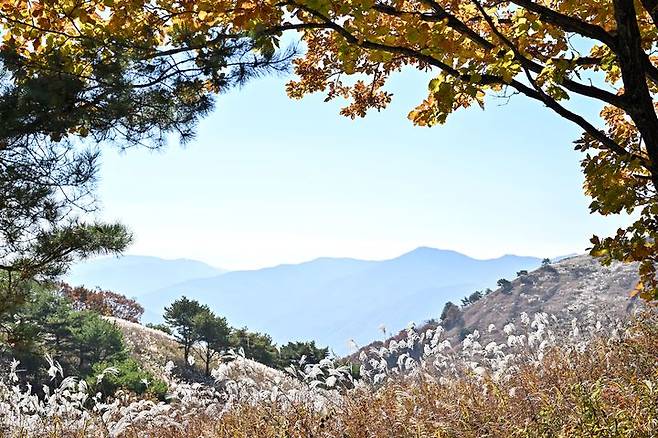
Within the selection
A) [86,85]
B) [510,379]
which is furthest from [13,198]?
[510,379]

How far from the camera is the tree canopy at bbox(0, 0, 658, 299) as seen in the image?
11.0 ft

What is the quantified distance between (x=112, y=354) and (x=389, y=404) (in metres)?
17.5

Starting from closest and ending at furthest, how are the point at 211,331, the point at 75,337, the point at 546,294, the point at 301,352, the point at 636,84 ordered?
the point at 636,84
the point at 75,337
the point at 301,352
the point at 211,331
the point at 546,294

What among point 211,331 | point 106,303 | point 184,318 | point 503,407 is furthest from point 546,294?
point 503,407

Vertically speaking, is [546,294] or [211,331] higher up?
[211,331]

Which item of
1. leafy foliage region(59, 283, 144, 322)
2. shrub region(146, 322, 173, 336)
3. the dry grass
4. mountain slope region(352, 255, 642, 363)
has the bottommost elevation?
mountain slope region(352, 255, 642, 363)

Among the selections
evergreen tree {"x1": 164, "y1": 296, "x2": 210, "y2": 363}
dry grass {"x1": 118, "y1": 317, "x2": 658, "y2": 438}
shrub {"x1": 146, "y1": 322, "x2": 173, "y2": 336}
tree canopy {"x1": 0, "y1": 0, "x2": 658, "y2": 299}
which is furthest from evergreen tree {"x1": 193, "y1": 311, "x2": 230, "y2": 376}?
tree canopy {"x1": 0, "y1": 0, "x2": 658, "y2": 299}

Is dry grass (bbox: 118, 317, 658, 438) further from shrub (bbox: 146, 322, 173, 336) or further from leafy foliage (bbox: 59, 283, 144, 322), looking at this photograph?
leafy foliage (bbox: 59, 283, 144, 322)

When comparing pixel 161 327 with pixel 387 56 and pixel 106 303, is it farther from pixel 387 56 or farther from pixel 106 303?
pixel 387 56

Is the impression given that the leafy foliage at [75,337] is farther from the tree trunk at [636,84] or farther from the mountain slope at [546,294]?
the mountain slope at [546,294]

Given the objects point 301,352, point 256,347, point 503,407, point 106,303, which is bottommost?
point 301,352

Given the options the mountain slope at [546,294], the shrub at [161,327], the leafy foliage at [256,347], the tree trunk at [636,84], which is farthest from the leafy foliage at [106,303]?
the tree trunk at [636,84]

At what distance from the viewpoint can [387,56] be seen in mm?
3771

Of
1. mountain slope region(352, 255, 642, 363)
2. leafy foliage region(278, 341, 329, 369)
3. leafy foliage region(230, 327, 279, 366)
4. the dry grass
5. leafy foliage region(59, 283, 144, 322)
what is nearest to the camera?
the dry grass
